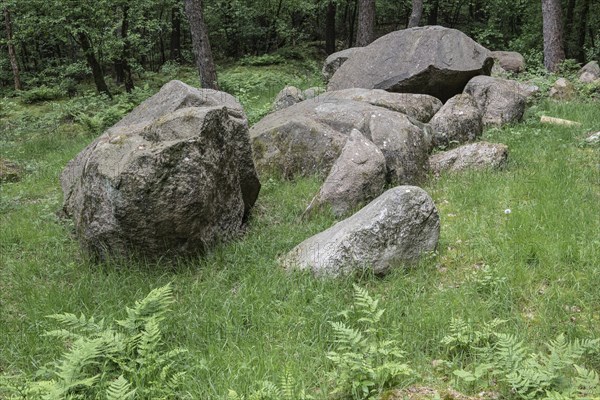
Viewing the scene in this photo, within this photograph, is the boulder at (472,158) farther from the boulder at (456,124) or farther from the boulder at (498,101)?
the boulder at (498,101)

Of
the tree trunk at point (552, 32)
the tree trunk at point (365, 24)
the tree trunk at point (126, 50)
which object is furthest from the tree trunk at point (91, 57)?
the tree trunk at point (552, 32)

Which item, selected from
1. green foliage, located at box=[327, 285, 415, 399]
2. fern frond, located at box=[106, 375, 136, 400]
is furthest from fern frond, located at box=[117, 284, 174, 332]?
green foliage, located at box=[327, 285, 415, 399]

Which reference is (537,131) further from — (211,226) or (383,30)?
(383,30)

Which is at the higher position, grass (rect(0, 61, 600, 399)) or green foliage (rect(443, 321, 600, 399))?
green foliage (rect(443, 321, 600, 399))

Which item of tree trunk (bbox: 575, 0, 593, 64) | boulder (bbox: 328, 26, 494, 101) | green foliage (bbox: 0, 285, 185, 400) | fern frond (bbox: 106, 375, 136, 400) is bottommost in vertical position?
tree trunk (bbox: 575, 0, 593, 64)

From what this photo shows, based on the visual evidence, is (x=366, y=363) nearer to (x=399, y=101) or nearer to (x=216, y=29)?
(x=399, y=101)

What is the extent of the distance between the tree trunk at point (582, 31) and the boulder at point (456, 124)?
15288 millimetres

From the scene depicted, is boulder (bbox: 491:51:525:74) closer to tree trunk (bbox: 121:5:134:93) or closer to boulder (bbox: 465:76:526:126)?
boulder (bbox: 465:76:526:126)

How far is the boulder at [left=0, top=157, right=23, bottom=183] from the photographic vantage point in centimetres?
982

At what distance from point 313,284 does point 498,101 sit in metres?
6.76

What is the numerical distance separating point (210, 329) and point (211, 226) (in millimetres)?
1654

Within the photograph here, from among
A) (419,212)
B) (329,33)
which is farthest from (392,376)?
(329,33)

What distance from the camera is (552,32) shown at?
46.5 feet

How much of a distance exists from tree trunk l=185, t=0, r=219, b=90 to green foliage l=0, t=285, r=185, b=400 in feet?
31.2
